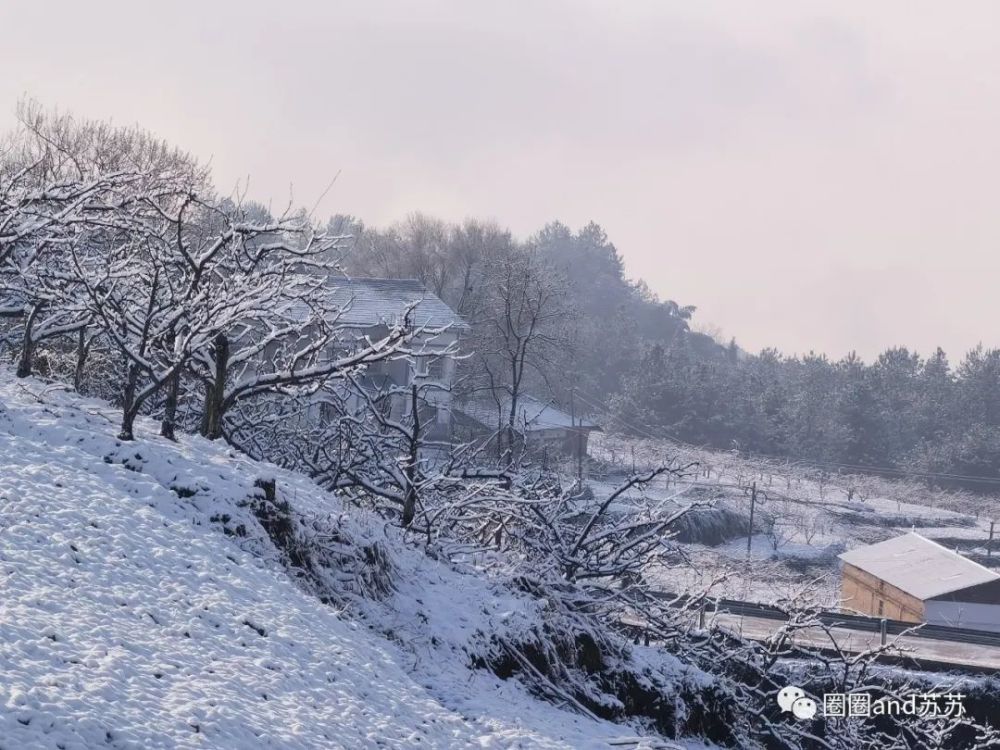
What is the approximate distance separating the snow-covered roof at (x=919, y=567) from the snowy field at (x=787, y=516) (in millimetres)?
1841

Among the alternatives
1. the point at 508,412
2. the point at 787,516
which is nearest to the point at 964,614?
→ the point at 787,516

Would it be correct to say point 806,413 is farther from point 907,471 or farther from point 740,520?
point 740,520

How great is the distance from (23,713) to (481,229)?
63106mm

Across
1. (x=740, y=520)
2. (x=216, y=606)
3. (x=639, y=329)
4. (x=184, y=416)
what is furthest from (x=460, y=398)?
(x=639, y=329)

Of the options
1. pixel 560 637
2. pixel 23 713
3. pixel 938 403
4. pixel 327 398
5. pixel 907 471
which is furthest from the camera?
pixel 938 403

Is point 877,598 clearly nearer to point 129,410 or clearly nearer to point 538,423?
point 538,423

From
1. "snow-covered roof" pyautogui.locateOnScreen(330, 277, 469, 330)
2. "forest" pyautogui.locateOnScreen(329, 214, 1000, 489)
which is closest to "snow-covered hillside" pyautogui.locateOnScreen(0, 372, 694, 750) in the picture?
"snow-covered roof" pyautogui.locateOnScreen(330, 277, 469, 330)

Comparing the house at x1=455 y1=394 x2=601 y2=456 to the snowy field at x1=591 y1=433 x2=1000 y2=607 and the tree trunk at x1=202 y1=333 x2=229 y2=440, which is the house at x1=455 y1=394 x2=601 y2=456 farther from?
the tree trunk at x1=202 y1=333 x2=229 y2=440

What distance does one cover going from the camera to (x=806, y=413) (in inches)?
2496

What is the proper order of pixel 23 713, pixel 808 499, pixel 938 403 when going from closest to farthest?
1. pixel 23 713
2. pixel 808 499
3. pixel 938 403

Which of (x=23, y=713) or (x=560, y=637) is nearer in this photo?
(x=23, y=713)

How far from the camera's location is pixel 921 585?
29.9m

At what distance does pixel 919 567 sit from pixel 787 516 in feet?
58.4

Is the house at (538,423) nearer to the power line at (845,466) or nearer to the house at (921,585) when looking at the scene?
the power line at (845,466)
